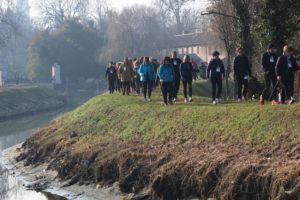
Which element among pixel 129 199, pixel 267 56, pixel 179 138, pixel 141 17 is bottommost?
pixel 129 199

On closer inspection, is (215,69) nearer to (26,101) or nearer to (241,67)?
(241,67)

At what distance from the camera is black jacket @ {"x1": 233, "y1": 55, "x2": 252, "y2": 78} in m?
18.0

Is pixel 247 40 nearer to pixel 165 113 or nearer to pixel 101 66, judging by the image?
pixel 165 113

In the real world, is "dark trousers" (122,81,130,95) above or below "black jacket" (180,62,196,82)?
below

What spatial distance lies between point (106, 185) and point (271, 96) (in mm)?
5560

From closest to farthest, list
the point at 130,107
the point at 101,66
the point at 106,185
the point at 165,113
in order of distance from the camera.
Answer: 1. the point at 106,185
2. the point at 165,113
3. the point at 130,107
4. the point at 101,66

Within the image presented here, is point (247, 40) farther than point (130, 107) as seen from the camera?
Yes

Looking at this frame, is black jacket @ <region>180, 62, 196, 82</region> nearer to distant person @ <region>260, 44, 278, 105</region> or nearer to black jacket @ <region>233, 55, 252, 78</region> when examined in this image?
black jacket @ <region>233, 55, 252, 78</region>

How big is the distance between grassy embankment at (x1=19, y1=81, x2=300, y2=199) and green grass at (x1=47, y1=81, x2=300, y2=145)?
1.2 inches

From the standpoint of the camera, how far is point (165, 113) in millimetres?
18547

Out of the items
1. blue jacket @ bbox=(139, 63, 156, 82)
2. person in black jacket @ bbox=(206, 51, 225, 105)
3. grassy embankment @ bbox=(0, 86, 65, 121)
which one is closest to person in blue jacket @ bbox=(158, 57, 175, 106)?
person in black jacket @ bbox=(206, 51, 225, 105)

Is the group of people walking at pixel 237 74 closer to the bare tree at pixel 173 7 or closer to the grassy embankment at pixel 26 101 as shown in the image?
the grassy embankment at pixel 26 101

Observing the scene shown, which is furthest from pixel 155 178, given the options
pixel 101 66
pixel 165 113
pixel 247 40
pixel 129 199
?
pixel 101 66

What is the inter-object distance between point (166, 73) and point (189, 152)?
499 cm
